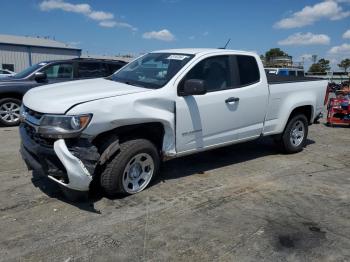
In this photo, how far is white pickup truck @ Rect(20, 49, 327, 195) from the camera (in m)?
4.10

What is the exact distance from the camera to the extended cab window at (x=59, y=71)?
30.9 ft

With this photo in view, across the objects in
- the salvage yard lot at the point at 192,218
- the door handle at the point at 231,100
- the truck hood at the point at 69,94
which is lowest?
the salvage yard lot at the point at 192,218

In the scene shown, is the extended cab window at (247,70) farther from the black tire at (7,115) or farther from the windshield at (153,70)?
the black tire at (7,115)

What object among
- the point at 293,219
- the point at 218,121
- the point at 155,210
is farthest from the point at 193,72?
the point at 293,219

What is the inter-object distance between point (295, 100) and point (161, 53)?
2.63 meters

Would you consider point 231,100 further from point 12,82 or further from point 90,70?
point 12,82

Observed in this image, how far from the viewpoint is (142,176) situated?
15.9 feet

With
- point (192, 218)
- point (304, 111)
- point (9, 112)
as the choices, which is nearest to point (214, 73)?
point (192, 218)

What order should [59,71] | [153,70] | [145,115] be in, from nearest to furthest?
[145,115] < [153,70] < [59,71]

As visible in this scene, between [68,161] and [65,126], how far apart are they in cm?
37

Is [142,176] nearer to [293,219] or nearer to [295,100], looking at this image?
[293,219]

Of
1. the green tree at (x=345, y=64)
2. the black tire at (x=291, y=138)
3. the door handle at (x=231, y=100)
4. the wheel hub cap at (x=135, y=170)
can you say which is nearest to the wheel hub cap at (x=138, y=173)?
the wheel hub cap at (x=135, y=170)

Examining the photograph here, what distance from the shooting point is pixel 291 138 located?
719 cm

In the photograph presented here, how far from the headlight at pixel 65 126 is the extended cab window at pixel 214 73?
1.61 meters
